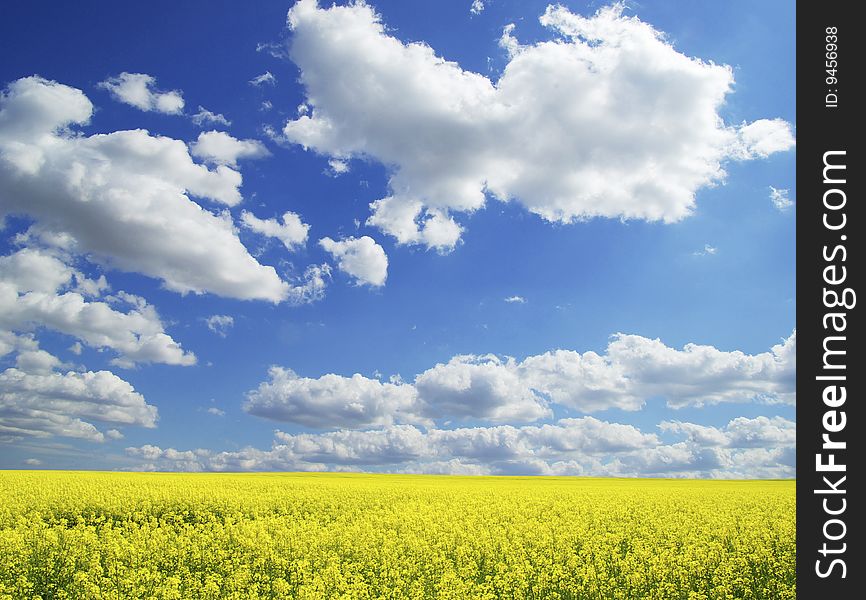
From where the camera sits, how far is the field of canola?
13867mm

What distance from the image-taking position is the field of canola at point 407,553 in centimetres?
1387

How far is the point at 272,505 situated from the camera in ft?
84.6

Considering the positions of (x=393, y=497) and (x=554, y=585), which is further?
(x=393, y=497)

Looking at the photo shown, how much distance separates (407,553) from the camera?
1653 cm

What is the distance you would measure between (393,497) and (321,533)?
32.2 feet
